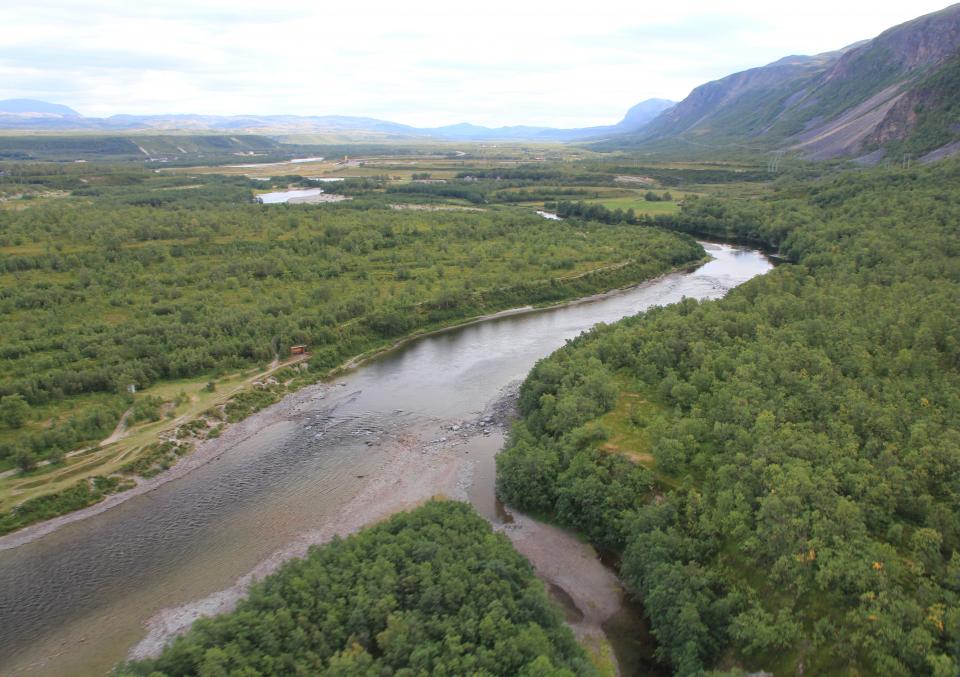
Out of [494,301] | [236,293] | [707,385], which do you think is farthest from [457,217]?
[707,385]

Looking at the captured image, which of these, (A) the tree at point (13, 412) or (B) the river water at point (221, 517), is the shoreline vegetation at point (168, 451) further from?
(A) the tree at point (13, 412)

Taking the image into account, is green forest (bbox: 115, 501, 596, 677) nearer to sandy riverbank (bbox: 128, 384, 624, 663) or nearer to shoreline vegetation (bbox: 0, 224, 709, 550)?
sandy riverbank (bbox: 128, 384, 624, 663)

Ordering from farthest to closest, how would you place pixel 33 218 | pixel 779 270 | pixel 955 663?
pixel 33 218
pixel 779 270
pixel 955 663

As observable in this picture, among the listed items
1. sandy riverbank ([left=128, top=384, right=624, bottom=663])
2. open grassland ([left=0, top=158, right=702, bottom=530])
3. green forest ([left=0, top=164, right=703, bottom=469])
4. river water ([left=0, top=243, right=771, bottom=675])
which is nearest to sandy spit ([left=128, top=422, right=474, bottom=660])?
sandy riverbank ([left=128, top=384, right=624, bottom=663])

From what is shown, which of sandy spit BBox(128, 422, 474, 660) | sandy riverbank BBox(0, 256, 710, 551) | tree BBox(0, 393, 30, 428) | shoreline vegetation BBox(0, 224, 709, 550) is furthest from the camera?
tree BBox(0, 393, 30, 428)

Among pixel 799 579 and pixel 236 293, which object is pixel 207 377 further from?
pixel 799 579

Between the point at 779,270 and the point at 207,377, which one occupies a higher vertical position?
the point at 779,270
